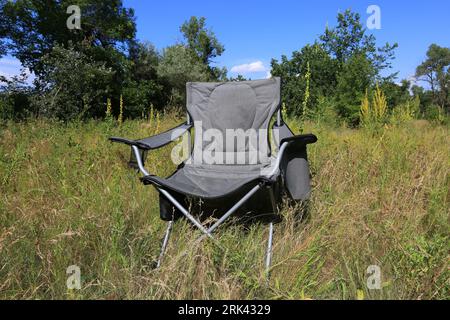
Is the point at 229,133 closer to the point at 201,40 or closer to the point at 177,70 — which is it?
the point at 177,70

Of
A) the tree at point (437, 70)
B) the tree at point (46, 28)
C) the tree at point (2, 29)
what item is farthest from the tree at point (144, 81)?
the tree at point (437, 70)

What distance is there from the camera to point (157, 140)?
2131 mm

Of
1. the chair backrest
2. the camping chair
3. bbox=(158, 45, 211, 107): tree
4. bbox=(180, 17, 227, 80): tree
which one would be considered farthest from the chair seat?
bbox=(180, 17, 227, 80): tree

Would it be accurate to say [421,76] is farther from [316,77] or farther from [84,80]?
[84,80]

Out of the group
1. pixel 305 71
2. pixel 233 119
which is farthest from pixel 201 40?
pixel 233 119

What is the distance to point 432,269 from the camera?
142 cm

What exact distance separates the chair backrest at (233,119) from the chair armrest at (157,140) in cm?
18

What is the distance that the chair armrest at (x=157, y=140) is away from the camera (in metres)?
1.94

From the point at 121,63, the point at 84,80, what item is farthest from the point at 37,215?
the point at 121,63

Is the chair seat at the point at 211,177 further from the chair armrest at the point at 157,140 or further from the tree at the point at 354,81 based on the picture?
the tree at the point at 354,81

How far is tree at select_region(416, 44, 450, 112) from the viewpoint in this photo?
1519 inches

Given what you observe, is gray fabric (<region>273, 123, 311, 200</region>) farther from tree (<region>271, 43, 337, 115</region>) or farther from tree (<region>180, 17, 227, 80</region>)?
tree (<region>180, 17, 227, 80</region>)

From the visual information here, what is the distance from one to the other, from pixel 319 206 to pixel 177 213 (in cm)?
88
